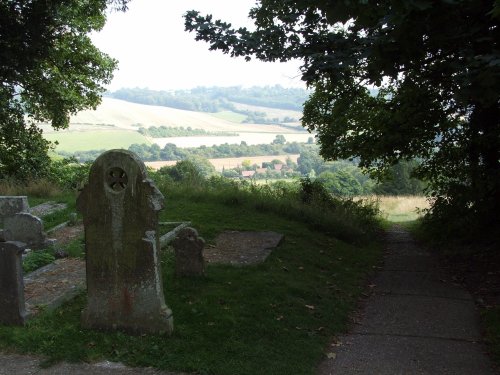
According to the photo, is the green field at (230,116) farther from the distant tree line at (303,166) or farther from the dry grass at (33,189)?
the dry grass at (33,189)

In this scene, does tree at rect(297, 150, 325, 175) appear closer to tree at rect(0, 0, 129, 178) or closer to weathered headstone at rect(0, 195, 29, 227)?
tree at rect(0, 0, 129, 178)

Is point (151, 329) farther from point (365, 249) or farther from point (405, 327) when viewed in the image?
point (365, 249)

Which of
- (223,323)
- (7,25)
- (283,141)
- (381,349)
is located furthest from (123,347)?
(283,141)

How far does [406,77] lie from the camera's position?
867 centimetres

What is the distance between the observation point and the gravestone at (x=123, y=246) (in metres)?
5.92

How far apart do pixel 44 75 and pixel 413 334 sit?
57.3 ft

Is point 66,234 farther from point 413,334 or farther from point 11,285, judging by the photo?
point 413,334

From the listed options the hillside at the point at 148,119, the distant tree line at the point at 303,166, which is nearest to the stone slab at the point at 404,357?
the distant tree line at the point at 303,166

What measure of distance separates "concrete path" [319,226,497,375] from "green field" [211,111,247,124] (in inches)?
3605

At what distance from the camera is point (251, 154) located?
62.9m

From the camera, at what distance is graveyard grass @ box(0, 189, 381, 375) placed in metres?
5.45

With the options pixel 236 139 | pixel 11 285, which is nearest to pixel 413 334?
pixel 11 285

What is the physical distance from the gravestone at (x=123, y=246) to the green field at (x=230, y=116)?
94491mm

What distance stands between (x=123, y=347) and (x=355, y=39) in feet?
17.5
